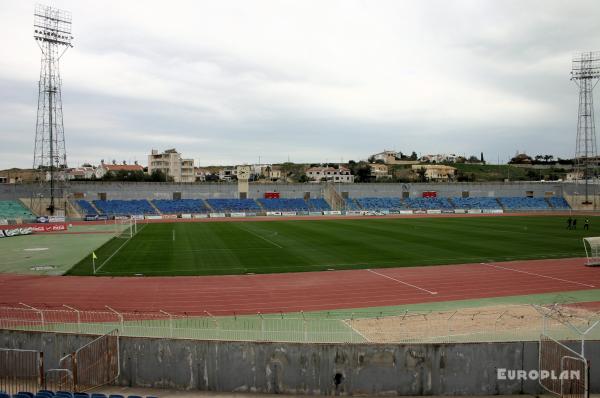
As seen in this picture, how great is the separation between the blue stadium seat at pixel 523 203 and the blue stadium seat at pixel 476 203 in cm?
204

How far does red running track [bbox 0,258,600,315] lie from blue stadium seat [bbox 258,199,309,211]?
202ft

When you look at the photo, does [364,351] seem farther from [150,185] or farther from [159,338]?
[150,185]

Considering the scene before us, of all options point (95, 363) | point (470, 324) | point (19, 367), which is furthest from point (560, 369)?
point (19, 367)

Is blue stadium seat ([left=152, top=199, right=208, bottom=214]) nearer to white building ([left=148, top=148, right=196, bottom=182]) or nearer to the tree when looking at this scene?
white building ([left=148, top=148, right=196, bottom=182])

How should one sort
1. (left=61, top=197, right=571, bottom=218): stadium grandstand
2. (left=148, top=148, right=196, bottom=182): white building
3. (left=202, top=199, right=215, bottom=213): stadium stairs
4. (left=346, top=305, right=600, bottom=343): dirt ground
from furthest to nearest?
1. (left=148, top=148, right=196, bottom=182): white building
2. (left=202, top=199, right=215, bottom=213): stadium stairs
3. (left=61, top=197, right=571, bottom=218): stadium grandstand
4. (left=346, top=305, right=600, bottom=343): dirt ground

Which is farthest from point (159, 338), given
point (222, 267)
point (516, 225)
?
point (516, 225)

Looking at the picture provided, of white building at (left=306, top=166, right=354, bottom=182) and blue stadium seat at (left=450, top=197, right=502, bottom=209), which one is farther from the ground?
white building at (left=306, top=166, right=354, bottom=182)

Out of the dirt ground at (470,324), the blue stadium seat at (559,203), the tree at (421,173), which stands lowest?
the dirt ground at (470,324)

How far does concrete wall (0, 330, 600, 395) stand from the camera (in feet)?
42.6

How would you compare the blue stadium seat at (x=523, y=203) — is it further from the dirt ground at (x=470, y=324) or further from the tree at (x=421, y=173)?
the dirt ground at (x=470, y=324)

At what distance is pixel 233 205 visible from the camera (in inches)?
3639

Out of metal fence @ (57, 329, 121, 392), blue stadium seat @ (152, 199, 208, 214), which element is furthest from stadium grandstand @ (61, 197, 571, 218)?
metal fence @ (57, 329, 121, 392)

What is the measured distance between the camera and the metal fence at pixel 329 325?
48.3ft

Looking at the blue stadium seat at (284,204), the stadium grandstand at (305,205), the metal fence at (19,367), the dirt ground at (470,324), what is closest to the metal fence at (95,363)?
the metal fence at (19,367)
